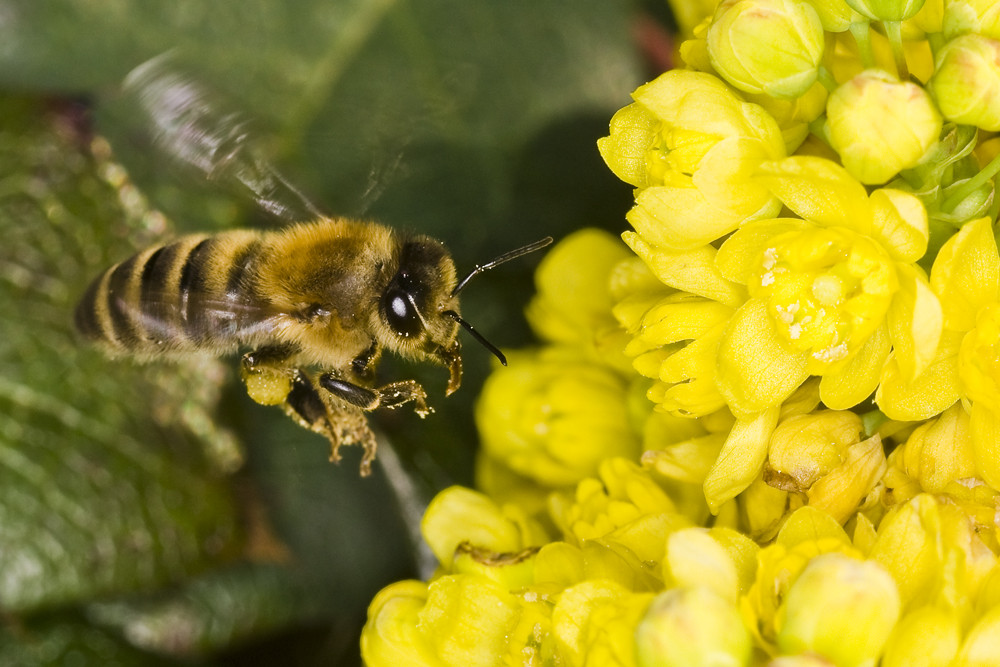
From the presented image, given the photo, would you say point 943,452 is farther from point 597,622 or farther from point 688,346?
point 597,622

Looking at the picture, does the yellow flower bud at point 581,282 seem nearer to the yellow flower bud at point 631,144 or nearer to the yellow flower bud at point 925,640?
the yellow flower bud at point 631,144

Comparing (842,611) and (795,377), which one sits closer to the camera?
(842,611)

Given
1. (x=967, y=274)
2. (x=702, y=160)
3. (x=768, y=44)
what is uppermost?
(x=768, y=44)

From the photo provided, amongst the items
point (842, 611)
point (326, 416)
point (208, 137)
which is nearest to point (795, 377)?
point (842, 611)

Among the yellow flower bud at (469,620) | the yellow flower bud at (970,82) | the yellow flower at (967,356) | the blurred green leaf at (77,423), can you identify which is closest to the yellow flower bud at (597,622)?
the yellow flower bud at (469,620)

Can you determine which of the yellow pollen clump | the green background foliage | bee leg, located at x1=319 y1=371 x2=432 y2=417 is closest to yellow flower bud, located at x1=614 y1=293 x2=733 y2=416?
the yellow pollen clump

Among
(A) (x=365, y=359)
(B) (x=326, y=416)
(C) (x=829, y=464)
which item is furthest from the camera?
(B) (x=326, y=416)

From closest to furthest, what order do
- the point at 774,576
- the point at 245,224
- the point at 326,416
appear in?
→ the point at 774,576 < the point at 326,416 < the point at 245,224
